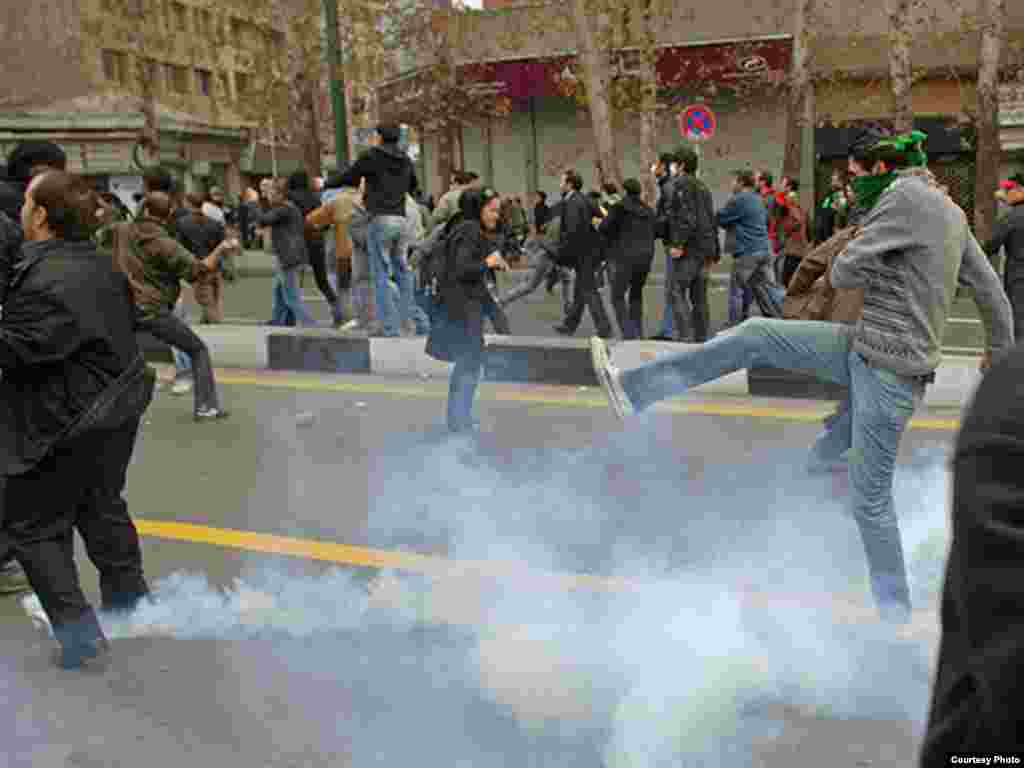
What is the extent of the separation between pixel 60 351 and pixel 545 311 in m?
10.0

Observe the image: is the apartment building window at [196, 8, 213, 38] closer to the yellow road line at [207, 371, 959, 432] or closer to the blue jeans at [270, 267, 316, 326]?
the blue jeans at [270, 267, 316, 326]

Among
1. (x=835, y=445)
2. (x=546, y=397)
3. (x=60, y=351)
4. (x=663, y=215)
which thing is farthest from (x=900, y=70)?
(x=60, y=351)

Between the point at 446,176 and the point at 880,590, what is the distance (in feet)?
71.1

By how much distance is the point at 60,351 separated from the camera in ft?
11.4

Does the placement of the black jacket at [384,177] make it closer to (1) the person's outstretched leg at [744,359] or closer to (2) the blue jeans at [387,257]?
(2) the blue jeans at [387,257]

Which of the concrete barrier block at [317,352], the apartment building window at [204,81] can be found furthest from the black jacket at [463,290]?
the apartment building window at [204,81]

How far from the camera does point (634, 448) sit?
6.32m

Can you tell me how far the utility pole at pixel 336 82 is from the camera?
1176cm

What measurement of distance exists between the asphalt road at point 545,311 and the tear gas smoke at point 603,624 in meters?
4.79

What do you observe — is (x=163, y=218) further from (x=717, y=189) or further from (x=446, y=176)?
(x=717, y=189)

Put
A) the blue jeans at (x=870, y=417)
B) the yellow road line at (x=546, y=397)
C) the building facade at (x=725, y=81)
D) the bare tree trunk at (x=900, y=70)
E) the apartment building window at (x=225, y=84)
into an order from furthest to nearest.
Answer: the apartment building window at (x=225, y=84) → the building facade at (x=725, y=81) → the bare tree trunk at (x=900, y=70) → the yellow road line at (x=546, y=397) → the blue jeans at (x=870, y=417)

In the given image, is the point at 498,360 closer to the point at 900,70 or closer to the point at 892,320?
the point at 892,320

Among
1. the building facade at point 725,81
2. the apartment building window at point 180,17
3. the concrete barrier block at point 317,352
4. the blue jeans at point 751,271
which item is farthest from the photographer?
the apartment building window at point 180,17

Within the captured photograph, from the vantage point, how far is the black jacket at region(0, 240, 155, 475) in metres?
3.42
